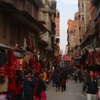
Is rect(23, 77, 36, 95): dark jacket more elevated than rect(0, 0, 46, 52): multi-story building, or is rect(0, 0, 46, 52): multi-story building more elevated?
rect(0, 0, 46, 52): multi-story building

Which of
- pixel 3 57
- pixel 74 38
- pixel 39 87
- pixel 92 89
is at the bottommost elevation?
pixel 92 89

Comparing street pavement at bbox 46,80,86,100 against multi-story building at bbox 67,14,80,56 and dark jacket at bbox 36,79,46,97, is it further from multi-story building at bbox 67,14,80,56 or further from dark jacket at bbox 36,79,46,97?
multi-story building at bbox 67,14,80,56

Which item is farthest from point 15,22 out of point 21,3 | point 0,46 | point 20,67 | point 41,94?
point 0,46

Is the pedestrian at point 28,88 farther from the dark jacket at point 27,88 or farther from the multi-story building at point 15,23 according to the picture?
the multi-story building at point 15,23

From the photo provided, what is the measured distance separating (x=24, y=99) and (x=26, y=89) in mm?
499

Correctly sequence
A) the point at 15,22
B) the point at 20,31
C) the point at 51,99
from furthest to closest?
the point at 20,31 < the point at 15,22 < the point at 51,99

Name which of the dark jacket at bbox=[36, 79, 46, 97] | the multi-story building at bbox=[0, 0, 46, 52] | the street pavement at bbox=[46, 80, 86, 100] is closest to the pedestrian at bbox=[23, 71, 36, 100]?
the dark jacket at bbox=[36, 79, 46, 97]

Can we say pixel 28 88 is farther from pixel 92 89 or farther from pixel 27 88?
pixel 92 89

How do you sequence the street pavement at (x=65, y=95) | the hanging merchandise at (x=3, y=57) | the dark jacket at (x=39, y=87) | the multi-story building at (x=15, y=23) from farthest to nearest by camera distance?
the multi-story building at (x=15, y=23) < the street pavement at (x=65, y=95) < the dark jacket at (x=39, y=87) < the hanging merchandise at (x=3, y=57)

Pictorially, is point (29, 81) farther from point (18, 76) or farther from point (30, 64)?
point (30, 64)

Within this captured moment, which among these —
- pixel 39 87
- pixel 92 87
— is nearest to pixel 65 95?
pixel 39 87

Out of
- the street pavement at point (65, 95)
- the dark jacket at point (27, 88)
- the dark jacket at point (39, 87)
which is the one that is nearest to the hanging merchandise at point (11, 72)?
the dark jacket at point (27, 88)

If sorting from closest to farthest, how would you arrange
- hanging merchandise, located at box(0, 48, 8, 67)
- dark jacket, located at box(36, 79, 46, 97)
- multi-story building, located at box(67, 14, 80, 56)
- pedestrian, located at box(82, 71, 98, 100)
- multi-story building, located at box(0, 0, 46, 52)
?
1. hanging merchandise, located at box(0, 48, 8, 67)
2. pedestrian, located at box(82, 71, 98, 100)
3. dark jacket, located at box(36, 79, 46, 97)
4. multi-story building, located at box(0, 0, 46, 52)
5. multi-story building, located at box(67, 14, 80, 56)

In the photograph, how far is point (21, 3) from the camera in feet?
87.8
